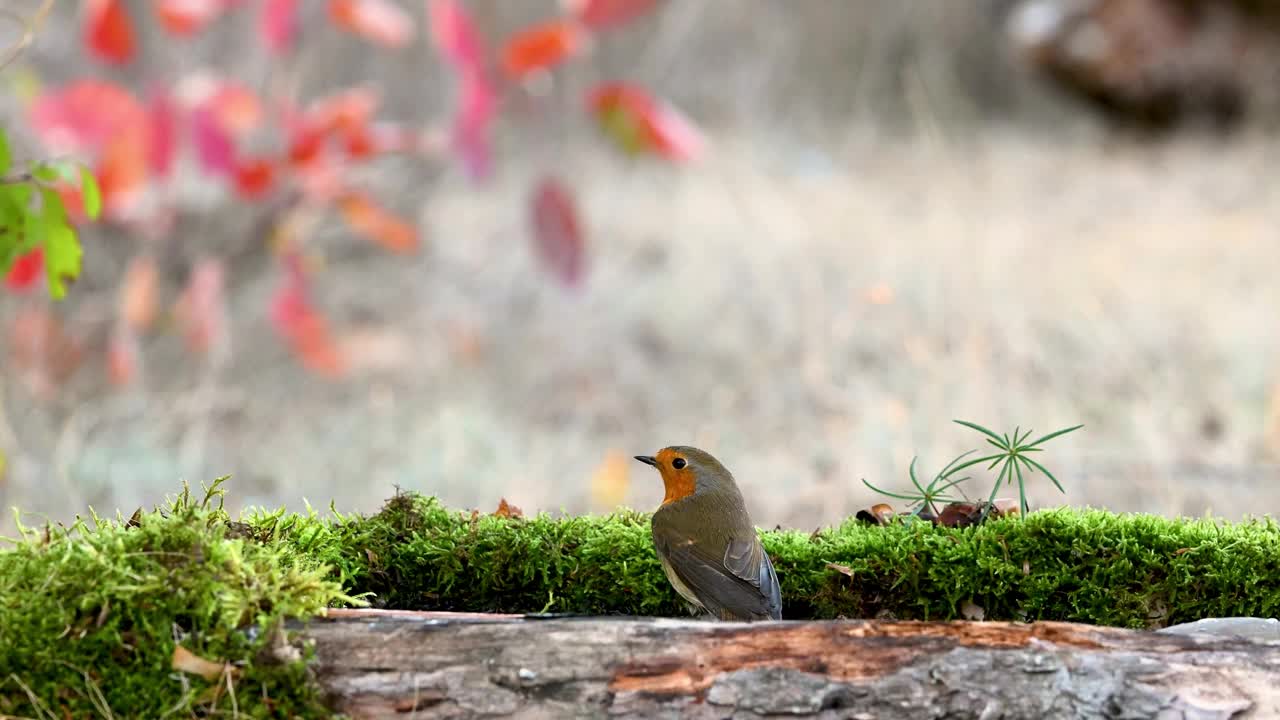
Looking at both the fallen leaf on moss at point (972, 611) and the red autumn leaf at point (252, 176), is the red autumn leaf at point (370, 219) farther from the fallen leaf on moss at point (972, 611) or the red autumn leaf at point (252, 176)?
the fallen leaf on moss at point (972, 611)

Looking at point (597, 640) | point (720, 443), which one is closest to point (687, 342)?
point (720, 443)

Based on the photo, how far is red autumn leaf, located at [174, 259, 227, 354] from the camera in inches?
163

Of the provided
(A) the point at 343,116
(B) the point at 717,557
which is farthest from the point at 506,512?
(A) the point at 343,116

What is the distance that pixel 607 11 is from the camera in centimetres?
322

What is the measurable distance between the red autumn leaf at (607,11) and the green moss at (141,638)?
205 cm

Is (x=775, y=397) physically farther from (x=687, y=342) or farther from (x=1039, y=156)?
(x=1039, y=156)

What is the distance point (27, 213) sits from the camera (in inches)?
76.6

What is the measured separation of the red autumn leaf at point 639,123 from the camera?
318 cm

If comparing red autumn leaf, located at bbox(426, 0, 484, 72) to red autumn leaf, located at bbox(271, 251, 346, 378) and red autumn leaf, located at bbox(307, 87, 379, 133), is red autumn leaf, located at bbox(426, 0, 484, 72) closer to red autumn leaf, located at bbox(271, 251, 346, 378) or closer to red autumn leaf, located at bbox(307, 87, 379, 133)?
red autumn leaf, located at bbox(307, 87, 379, 133)

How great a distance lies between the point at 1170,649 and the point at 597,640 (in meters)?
0.68

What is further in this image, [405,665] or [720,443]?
[720,443]

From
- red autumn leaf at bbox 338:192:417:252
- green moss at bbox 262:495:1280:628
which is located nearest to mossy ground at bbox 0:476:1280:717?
green moss at bbox 262:495:1280:628

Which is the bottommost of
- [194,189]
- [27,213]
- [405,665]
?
[405,665]

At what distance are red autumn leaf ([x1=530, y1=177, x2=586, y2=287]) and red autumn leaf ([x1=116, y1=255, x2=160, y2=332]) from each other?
65.2 inches
